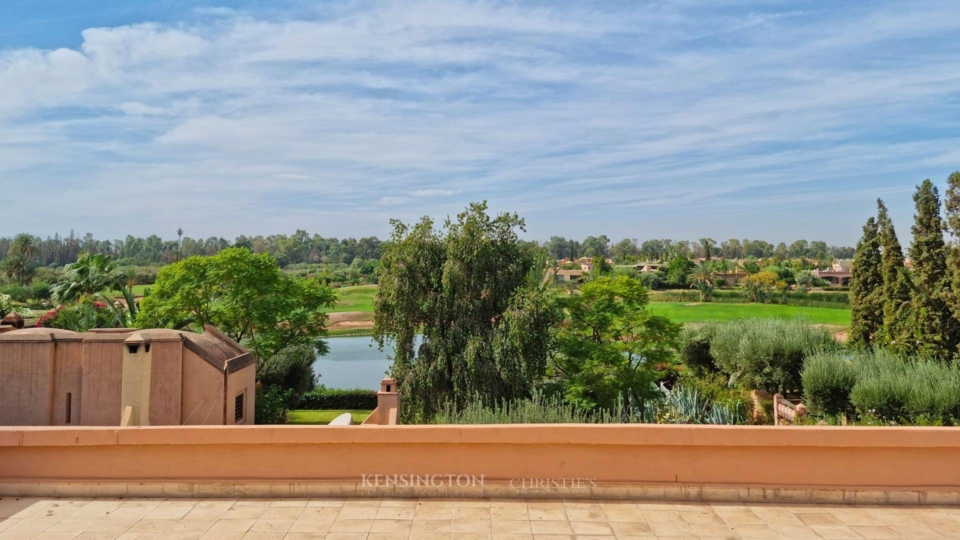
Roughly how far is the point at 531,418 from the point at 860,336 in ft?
50.9

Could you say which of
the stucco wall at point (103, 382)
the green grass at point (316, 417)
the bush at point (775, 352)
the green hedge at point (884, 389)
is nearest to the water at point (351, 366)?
the green grass at point (316, 417)

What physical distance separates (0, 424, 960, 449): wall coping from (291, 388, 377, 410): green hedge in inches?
801

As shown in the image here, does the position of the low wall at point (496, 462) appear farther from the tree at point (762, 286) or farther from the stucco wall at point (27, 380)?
the tree at point (762, 286)

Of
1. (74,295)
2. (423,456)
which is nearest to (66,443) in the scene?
(423,456)

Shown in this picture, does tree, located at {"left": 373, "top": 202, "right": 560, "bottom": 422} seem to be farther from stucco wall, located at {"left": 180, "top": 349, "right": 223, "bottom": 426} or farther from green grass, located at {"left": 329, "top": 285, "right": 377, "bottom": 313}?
green grass, located at {"left": 329, "top": 285, "right": 377, "bottom": 313}

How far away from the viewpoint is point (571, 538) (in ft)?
13.6

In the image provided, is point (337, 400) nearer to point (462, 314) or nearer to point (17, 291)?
point (462, 314)

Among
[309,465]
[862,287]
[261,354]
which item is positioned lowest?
[261,354]

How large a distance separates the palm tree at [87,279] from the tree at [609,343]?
20405mm

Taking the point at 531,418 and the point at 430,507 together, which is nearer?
the point at 430,507

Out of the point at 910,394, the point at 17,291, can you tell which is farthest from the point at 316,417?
the point at 17,291

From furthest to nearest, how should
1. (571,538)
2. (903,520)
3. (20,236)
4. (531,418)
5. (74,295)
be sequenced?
(20,236)
(74,295)
(531,418)
(903,520)
(571,538)

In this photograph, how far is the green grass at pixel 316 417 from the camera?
20.3m

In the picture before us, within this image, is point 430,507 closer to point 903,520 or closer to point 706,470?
point 706,470
